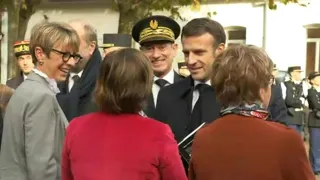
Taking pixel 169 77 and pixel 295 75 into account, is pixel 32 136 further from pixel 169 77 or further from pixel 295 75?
pixel 295 75

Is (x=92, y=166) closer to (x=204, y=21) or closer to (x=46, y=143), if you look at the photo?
(x=46, y=143)

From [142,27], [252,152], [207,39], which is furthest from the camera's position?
[142,27]

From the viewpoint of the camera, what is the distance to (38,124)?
2.96 m

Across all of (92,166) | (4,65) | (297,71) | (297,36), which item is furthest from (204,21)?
(4,65)

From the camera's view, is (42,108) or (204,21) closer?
(42,108)

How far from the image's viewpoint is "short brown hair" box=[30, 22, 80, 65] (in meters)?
3.16

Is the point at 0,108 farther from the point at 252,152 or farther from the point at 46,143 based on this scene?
the point at 252,152

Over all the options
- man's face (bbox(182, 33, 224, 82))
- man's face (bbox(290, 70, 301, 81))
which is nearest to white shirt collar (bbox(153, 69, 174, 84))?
man's face (bbox(182, 33, 224, 82))

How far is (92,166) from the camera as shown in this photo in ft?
8.40

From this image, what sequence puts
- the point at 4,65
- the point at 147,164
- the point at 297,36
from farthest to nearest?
the point at 4,65 → the point at 297,36 → the point at 147,164

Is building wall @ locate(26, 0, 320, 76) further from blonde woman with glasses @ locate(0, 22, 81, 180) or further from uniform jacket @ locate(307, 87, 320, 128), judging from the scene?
blonde woman with glasses @ locate(0, 22, 81, 180)

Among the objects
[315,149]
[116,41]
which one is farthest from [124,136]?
[315,149]

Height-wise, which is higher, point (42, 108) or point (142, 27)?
point (142, 27)

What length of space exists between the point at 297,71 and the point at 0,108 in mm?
10401
